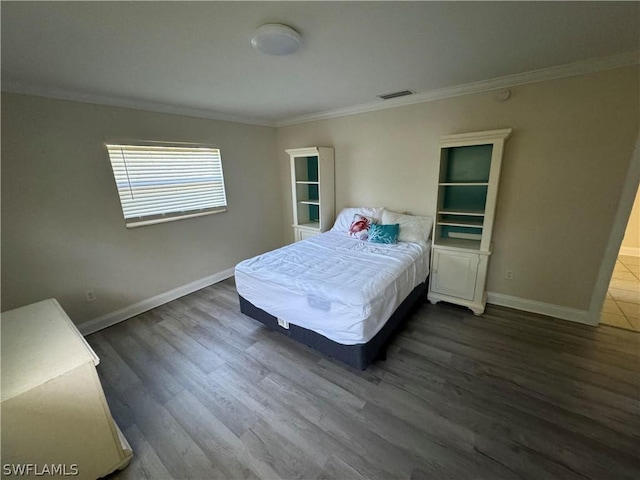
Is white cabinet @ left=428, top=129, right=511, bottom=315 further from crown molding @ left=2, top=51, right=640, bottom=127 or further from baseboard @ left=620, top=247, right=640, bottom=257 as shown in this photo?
baseboard @ left=620, top=247, right=640, bottom=257

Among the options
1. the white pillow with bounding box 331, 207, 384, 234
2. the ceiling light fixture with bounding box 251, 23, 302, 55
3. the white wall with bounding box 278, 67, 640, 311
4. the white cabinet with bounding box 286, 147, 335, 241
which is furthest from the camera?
the white cabinet with bounding box 286, 147, 335, 241

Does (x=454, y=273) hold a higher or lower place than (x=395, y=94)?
lower

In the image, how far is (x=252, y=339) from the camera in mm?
2469

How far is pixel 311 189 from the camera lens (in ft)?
14.3

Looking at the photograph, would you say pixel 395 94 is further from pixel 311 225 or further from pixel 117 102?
pixel 117 102

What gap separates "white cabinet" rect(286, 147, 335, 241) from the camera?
369cm

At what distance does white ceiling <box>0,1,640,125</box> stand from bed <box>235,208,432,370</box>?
65.1 inches

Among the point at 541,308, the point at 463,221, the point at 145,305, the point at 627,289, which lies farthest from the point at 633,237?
the point at 145,305

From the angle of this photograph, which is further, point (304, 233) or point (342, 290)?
point (304, 233)

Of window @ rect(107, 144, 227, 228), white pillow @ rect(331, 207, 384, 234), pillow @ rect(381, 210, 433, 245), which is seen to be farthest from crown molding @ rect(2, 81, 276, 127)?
pillow @ rect(381, 210, 433, 245)

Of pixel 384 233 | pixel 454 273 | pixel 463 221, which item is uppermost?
pixel 463 221

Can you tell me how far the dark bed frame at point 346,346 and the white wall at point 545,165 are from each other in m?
1.29

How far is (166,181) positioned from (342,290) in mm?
2616

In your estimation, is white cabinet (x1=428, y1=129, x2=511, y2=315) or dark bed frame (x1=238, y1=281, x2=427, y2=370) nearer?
dark bed frame (x1=238, y1=281, x2=427, y2=370)
